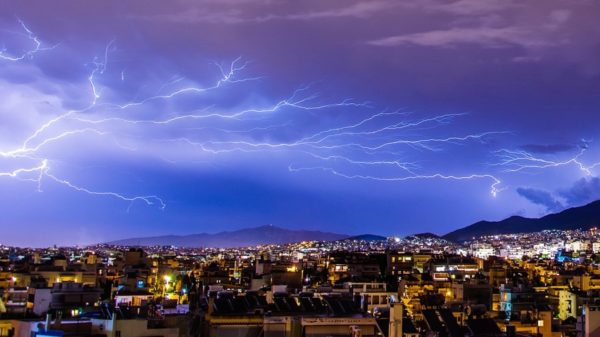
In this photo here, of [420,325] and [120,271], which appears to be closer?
[420,325]

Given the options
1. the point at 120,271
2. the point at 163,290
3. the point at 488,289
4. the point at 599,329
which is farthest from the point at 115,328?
the point at 120,271

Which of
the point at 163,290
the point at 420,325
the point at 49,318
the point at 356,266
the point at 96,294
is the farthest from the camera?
the point at 356,266

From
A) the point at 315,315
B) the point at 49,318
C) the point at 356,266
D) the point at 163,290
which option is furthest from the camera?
the point at 356,266

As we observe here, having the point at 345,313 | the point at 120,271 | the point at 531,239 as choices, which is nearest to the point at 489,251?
the point at 531,239

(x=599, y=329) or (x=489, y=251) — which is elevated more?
(x=489, y=251)

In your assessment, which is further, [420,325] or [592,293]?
[592,293]

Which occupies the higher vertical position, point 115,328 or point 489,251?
point 489,251

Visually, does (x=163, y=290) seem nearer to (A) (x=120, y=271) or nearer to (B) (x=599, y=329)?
(A) (x=120, y=271)

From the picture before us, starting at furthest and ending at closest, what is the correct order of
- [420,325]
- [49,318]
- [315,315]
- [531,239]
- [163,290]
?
[531,239], [163,290], [420,325], [315,315], [49,318]

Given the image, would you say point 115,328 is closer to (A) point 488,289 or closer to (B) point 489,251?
(A) point 488,289
